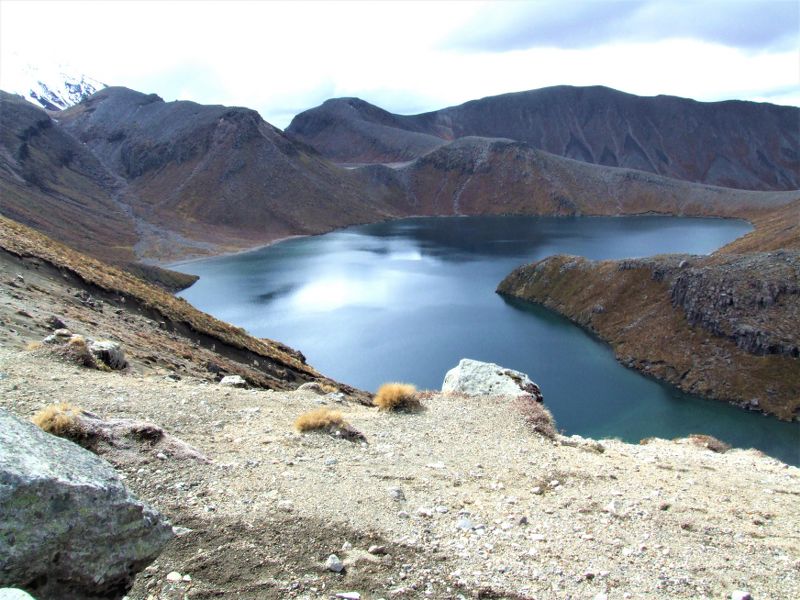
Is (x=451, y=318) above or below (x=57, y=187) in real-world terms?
below

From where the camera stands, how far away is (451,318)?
7288cm

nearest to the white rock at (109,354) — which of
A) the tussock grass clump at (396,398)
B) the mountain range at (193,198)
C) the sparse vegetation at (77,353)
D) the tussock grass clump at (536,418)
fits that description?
the sparse vegetation at (77,353)

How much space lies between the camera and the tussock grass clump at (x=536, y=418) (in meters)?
16.2

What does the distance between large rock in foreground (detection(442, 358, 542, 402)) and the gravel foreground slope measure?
22.8ft

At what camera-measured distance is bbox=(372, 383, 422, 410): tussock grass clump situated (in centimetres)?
1730

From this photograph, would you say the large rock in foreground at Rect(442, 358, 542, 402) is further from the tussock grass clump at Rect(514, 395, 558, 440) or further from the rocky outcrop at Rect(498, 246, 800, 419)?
the rocky outcrop at Rect(498, 246, 800, 419)

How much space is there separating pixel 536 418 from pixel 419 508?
7.27 m

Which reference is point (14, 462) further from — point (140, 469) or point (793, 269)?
point (793, 269)

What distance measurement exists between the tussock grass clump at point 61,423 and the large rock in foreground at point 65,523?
3.20 m

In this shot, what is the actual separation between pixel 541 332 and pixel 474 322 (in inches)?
316

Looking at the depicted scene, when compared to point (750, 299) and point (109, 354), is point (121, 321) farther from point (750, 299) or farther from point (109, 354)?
point (750, 299)

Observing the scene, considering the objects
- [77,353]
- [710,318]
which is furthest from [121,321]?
[710,318]

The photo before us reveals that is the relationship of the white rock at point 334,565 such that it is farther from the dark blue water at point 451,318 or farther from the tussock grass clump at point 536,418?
the dark blue water at point 451,318

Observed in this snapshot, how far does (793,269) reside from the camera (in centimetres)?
5725
